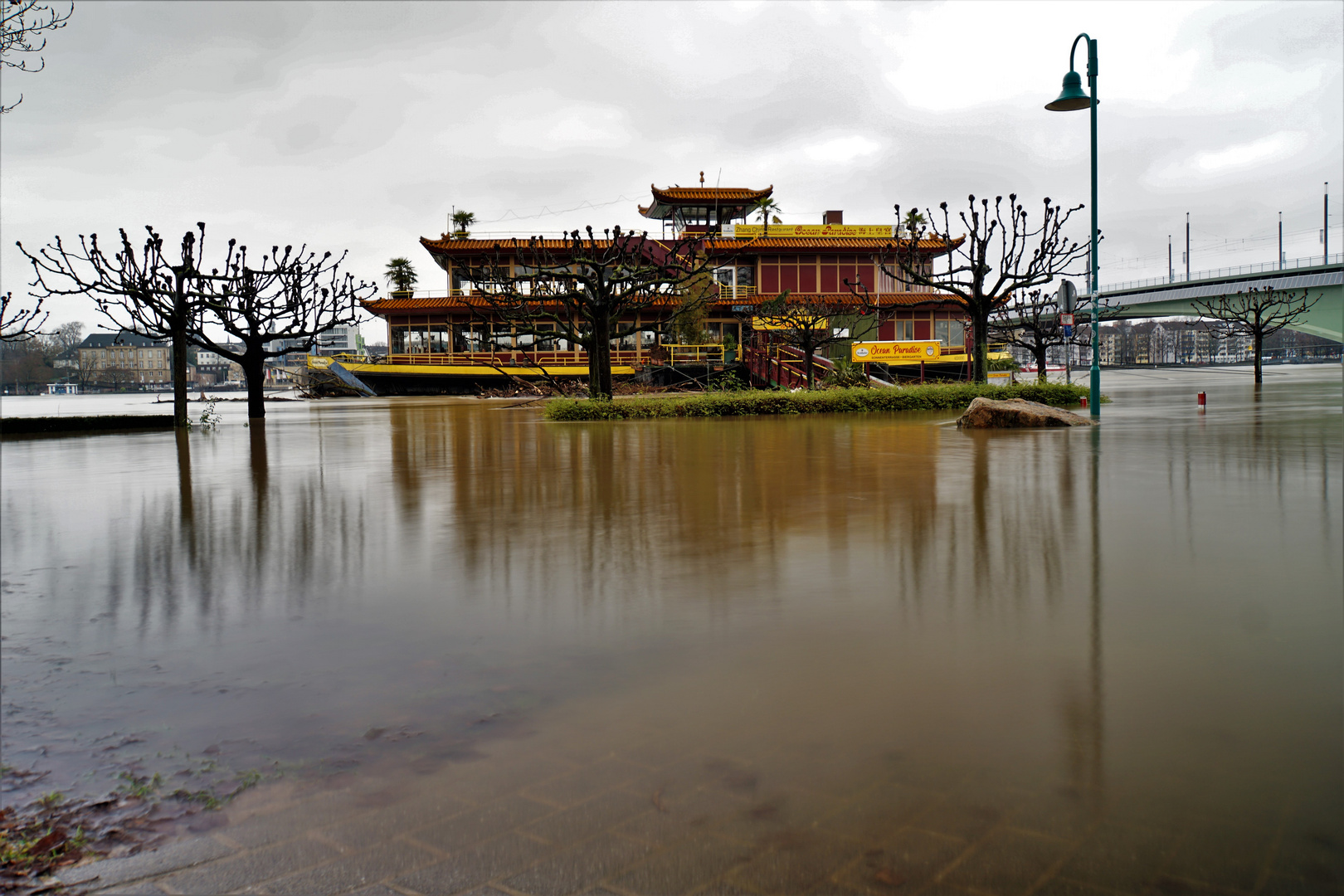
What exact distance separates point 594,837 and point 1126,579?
444cm

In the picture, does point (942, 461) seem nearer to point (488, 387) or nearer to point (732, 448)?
point (732, 448)

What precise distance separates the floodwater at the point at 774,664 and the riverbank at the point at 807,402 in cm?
1449

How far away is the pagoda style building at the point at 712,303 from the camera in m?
54.7

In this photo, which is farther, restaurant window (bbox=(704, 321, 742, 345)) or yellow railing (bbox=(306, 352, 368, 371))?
restaurant window (bbox=(704, 321, 742, 345))

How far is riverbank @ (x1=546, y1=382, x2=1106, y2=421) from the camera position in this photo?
24781 mm

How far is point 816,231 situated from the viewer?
196 ft

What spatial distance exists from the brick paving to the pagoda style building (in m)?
48.9

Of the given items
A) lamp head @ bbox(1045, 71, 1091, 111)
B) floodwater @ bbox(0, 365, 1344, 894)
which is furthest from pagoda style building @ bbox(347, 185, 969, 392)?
floodwater @ bbox(0, 365, 1344, 894)

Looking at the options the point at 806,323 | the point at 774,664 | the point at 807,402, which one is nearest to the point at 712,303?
the point at 806,323

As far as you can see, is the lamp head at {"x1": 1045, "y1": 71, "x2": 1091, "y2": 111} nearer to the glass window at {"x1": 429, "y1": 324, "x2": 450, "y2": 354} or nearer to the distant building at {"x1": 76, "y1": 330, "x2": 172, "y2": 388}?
the glass window at {"x1": 429, "y1": 324, "x2": 450, "y2": 354}

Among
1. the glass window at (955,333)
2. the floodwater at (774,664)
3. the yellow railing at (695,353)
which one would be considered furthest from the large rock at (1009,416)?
the glass window at (955,333)

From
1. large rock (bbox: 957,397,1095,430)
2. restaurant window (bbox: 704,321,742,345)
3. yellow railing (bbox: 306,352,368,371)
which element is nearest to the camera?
large rock (bbox: 957,397,1095,430)

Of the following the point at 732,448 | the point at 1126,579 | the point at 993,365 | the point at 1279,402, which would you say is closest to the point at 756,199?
the point at 993,365

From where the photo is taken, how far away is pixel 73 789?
10.6 ft
